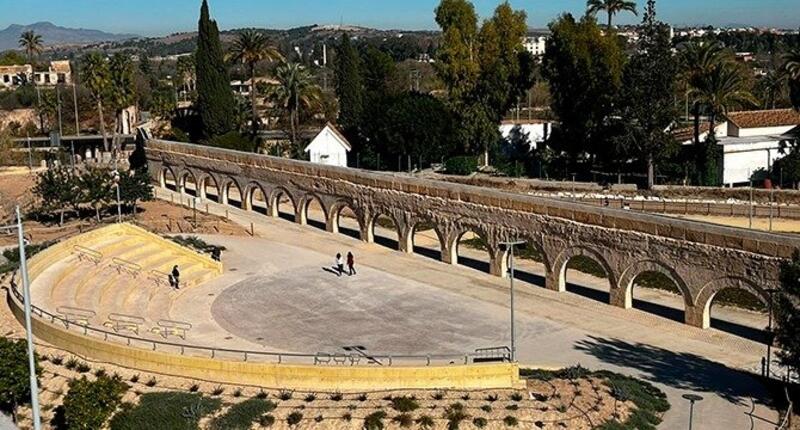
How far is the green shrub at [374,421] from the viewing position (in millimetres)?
22562

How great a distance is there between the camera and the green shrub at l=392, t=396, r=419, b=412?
76.1 feet

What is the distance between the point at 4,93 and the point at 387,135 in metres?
72.4

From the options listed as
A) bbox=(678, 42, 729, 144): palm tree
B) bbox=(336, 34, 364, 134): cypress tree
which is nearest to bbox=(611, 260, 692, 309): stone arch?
bbox=(678, 42, 729, 144): palm tree

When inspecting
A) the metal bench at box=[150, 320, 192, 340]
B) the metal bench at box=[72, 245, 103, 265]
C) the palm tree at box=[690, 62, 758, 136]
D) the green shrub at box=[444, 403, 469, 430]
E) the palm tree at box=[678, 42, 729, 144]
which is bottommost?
the green shrub at box=[444, 403, 469, 430]

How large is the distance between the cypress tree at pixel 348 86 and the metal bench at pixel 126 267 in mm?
39193

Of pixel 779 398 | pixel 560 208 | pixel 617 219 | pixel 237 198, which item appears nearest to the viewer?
pixel 779 398

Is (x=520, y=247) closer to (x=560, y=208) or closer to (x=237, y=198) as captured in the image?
(x=560, y=208)

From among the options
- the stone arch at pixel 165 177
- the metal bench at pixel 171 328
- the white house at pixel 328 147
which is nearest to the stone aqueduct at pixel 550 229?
the white house at pixel 328 147

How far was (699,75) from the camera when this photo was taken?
196 feet

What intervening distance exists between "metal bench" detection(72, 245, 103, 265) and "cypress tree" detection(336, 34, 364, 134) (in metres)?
39.0

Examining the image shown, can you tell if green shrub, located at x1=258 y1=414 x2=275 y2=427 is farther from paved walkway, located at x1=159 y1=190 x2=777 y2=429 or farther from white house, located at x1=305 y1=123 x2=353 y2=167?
white house, located at x1=305 y1=123 x2=353 y2=167

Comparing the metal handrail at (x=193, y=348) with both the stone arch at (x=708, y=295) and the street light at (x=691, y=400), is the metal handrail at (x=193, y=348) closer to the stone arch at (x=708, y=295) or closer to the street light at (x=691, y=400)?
the street light at (x=691, y=400)

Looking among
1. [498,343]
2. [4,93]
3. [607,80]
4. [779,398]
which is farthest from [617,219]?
[4,93]

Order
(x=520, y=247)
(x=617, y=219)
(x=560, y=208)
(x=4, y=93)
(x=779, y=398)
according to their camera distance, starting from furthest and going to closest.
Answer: (x=4, y=93), (x=520, y=247), (x=560, y=208), (x=617, y=219), (x=779, y=398)
